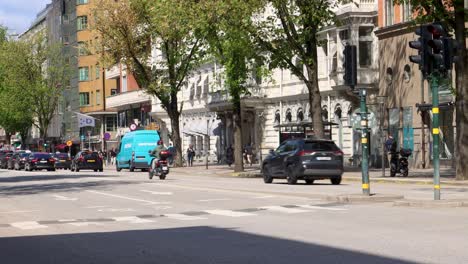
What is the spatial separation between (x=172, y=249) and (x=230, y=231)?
2694 mm

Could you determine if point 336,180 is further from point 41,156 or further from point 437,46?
point 41,156

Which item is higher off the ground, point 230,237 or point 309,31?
point 309,31

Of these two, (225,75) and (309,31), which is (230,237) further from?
(225,75)

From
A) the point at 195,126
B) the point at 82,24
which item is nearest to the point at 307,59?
the point at 195,126

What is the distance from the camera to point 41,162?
6944cm

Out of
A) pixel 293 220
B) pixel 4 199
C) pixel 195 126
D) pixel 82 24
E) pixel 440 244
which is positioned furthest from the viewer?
pixel 82 24

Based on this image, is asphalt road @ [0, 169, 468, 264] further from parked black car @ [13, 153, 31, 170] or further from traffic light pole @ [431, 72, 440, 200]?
parked black car @ [13, 153, 31, 170]

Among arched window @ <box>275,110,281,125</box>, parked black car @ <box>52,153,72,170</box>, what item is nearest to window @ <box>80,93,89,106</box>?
parked black car @ <box>52,153,72,170</box>

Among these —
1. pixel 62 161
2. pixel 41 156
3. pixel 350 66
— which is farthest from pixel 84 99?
pixel 350 66

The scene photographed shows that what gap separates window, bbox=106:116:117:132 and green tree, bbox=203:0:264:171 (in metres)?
57.7

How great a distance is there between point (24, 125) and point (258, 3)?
78.1 m

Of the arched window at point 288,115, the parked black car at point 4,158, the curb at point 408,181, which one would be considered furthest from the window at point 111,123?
the curb at point 408,181

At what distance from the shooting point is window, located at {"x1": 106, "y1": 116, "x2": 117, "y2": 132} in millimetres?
106125

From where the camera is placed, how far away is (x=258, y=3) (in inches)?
1666
